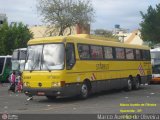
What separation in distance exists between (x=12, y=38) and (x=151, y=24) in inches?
804

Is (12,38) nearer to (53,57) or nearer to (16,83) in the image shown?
(16,83)

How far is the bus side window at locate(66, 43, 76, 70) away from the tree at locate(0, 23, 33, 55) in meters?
44.0

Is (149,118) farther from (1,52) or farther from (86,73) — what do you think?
(1,52)

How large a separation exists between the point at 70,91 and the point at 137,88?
8.99 meters

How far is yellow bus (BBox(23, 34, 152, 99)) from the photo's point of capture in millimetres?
20188

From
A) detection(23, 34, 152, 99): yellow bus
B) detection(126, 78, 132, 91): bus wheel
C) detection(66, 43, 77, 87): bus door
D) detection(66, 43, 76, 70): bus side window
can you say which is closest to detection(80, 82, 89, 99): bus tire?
detection(23, 34, 152, 99): yellow bus

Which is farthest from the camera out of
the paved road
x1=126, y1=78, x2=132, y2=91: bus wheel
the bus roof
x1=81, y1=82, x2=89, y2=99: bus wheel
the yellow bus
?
x1=126, y1=78, x2=132, y2=91: bus wheel

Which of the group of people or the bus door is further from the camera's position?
the group of people

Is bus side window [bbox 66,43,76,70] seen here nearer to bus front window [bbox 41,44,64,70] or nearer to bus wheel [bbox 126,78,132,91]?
bus front window [bbox 41,44,64,70]

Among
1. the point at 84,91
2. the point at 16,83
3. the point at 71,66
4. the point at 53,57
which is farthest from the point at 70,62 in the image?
the point at 16,83

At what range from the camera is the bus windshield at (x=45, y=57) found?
66.5ft

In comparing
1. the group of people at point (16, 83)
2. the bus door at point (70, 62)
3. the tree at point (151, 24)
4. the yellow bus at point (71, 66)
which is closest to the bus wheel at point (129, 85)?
the yellow bus at point (71, 66)

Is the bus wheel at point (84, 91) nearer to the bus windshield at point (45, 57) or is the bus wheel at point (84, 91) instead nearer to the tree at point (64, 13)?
the bus windshield at point (45, 57)

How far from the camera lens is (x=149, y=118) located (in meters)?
14.0
